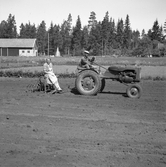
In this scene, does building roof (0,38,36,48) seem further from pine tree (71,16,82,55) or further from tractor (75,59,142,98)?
tractor (75,59,142,98)

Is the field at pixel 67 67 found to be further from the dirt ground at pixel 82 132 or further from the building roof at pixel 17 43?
the building roof at pixel 17 43

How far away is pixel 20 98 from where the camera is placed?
31.8 feet

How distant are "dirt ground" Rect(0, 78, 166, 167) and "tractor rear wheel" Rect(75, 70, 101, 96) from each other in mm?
768

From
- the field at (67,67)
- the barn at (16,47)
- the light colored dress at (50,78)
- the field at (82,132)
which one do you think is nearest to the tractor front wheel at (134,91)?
the field at (82,132)

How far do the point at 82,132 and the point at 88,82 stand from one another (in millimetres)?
4508

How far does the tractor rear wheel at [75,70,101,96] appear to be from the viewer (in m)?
10.0

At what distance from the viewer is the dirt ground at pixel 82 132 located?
14.5 ft

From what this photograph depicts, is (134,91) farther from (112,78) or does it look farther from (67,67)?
(67,67)

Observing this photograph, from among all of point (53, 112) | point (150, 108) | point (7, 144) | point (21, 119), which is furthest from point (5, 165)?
point (150, 108)

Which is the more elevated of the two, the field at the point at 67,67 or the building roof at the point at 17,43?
the building roof at the point at 17,43

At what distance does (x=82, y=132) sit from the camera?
5762 mm

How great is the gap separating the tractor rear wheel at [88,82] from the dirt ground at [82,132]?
2.52ft

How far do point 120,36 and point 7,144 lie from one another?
280ft

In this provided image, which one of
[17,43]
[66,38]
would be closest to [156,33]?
[66,38]
